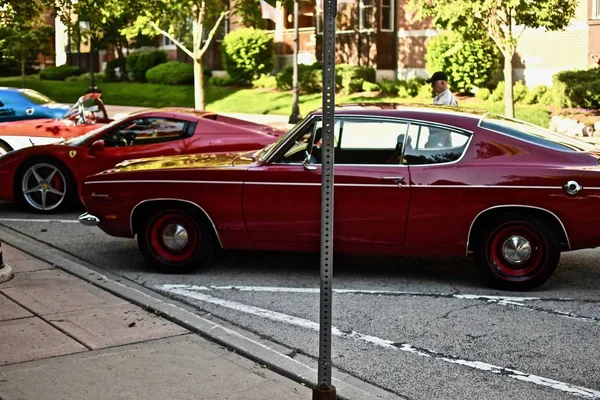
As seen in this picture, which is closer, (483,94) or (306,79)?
(483,94)

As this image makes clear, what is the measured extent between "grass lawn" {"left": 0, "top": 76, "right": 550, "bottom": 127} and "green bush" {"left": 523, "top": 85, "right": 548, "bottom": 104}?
379 millimetres

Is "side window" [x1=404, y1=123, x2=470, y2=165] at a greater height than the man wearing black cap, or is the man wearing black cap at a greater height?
the man wearing black cap

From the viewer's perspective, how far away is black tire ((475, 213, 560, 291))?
25.7ft

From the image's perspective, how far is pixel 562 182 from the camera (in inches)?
303

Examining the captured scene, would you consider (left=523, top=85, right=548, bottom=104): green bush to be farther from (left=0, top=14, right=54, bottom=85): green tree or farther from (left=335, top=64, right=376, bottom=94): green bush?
(left=0, top=14, right=54, bottom=85): green tree

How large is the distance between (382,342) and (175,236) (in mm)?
2848

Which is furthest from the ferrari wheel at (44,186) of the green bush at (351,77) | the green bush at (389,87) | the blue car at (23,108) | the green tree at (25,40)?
the green tree at (25,40)

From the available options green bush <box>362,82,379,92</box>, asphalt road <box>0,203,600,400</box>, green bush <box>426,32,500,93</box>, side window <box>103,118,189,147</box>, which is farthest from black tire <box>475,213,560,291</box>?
green bush <box>362,82,379,92</box>

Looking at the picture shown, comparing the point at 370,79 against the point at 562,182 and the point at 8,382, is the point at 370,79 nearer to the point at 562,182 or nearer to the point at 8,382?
the point at 562,182

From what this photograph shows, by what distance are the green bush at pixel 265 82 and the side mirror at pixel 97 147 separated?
87.2ft

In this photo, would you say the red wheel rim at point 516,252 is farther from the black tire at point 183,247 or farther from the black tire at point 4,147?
the black tire at point 4,147

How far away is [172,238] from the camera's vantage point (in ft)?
28.6

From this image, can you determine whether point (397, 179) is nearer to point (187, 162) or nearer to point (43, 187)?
point (187, 162)

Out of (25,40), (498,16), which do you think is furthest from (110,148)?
(25,40)
